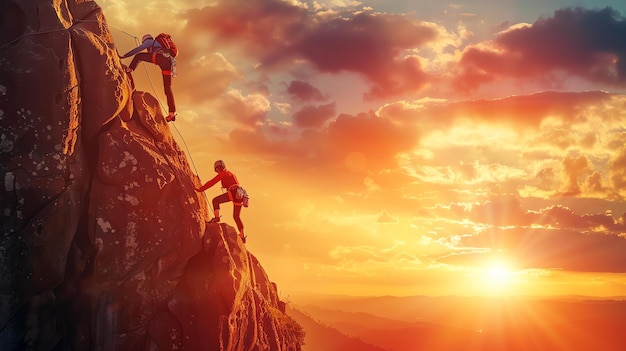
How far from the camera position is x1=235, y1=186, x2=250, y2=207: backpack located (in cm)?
3164

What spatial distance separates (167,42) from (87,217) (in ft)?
37.0

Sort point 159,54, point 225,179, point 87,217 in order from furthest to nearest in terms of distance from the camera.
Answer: point 225,179, point 159,54, point 87,217

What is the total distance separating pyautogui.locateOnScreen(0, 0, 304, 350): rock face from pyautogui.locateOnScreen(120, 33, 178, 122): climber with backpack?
5.57 feet

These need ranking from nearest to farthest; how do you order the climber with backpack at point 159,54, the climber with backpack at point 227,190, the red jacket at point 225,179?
the climber with backpack at point 159,54 → the red jacket at point 225,179 → the climber with backpack at point 227,190

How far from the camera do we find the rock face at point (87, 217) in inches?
930

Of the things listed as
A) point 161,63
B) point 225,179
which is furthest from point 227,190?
point 161,63

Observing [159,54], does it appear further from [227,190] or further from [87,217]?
[87,217]

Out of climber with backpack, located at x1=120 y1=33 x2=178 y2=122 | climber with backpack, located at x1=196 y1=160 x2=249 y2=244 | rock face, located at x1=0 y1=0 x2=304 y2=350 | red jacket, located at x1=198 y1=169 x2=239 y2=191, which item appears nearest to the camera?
rock face, located at x1=0 y1=0 x2=304 y2=350

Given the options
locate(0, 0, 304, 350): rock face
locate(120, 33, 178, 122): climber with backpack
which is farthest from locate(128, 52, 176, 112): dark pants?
locate(0, 0, 304, 350): rock face

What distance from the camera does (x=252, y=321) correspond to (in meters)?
31.5

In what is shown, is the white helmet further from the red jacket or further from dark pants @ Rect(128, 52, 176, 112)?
dark pants @ Rect(128, 52, 176, 112)

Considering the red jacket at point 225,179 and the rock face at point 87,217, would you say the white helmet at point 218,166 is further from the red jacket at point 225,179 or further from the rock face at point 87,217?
the rock face at point 87,217

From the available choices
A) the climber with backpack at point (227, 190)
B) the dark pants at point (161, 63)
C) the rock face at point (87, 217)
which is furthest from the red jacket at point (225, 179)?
the dark pants at point (161, 63)

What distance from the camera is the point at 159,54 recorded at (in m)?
29.9
